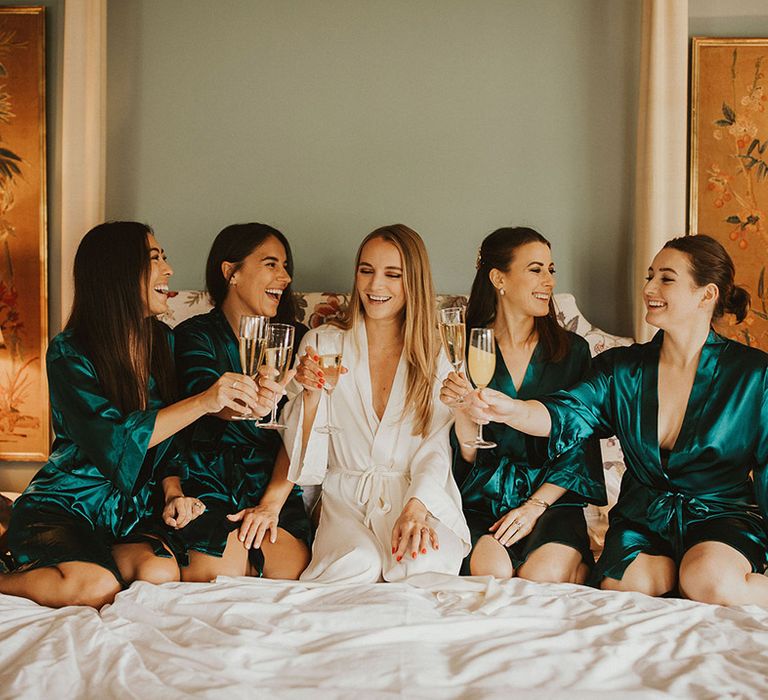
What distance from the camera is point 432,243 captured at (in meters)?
3.77

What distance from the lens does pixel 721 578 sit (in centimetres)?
220

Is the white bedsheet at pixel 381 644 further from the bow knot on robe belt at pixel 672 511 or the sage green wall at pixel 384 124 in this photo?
the sage green wall at pixel 384 124

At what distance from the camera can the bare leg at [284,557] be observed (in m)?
2.57

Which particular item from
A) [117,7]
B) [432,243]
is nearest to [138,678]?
[432,243]

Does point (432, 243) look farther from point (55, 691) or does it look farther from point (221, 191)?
point (55, 691)

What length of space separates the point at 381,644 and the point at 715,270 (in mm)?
1595

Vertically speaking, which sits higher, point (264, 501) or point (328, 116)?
point (328, 116)

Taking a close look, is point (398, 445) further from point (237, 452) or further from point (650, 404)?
point (650, 404)

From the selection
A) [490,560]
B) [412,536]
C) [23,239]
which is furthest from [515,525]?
[23,239]

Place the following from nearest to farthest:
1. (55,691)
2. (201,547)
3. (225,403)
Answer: (55,691)
(225,403)
(201,547)

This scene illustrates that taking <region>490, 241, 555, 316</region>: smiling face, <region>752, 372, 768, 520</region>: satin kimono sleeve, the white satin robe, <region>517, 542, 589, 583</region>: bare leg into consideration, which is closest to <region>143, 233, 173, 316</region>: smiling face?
the white satin robe

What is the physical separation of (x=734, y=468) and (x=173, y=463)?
5.90ft

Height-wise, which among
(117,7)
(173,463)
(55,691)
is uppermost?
(117,7)

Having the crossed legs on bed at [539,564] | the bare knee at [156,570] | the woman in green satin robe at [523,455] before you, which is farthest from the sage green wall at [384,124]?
the bare knee at [156,570]
